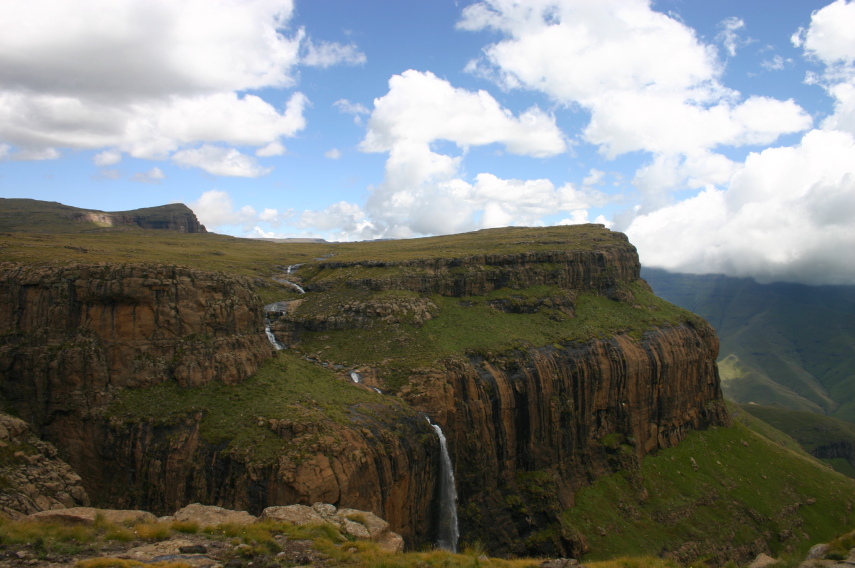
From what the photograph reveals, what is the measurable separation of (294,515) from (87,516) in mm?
8987

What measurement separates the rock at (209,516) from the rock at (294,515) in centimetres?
79

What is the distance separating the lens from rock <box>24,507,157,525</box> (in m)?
20.2

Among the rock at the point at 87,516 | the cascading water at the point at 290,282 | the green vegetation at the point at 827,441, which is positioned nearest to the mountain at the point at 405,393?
the cascading water at the point at 290,282

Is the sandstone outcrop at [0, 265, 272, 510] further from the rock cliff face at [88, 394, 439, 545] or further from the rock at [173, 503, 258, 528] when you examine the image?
the rock at [173, 503, 258, 528]

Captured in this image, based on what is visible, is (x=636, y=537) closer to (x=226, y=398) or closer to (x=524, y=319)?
(x=524, y=319)

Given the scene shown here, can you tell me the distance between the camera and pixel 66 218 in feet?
532

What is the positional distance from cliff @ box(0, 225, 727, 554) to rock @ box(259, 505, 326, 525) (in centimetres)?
770

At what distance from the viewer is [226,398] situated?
39.6 metres

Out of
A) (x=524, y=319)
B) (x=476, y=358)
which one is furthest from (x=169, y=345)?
(x=524, y=319)

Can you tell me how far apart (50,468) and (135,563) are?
20135mm

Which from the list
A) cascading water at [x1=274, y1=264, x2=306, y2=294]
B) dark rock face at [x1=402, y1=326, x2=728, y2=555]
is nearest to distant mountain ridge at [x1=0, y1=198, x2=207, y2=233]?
cascading water at [x1=274, y1=264, x2=306, y2=294]

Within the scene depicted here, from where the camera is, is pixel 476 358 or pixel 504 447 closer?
pixel 504 447

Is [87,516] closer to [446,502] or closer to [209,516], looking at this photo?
[209,516]

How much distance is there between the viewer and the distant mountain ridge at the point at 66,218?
459ft
